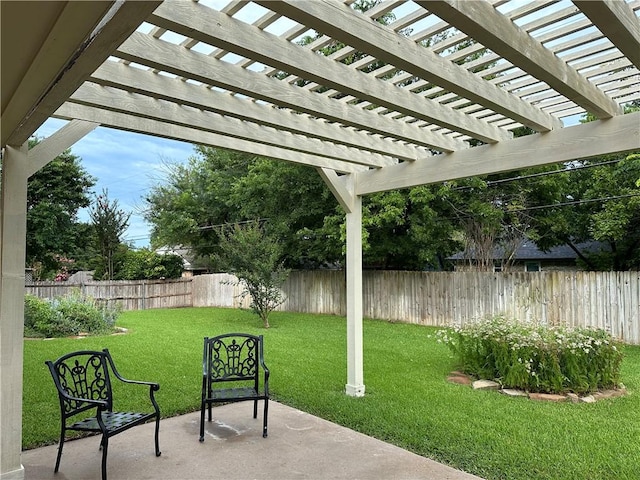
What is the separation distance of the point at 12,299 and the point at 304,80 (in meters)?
2.25

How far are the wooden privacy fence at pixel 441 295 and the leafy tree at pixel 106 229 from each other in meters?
2.04

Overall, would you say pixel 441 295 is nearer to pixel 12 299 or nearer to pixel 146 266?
pixel 12 299

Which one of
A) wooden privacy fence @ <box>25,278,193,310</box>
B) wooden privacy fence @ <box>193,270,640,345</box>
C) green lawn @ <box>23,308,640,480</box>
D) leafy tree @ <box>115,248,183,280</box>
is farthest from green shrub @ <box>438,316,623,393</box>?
leafy tree @ <box>115,248,183,280</box>

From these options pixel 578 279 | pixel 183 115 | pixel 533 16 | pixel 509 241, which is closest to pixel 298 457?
pixel 183 115

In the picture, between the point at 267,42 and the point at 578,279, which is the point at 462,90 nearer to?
the point at 267,42

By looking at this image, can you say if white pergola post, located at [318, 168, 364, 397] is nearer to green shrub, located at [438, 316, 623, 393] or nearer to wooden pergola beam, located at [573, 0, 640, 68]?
green shrub, located at [438, 316, 623, 393]

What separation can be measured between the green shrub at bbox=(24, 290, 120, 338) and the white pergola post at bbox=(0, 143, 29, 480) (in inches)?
268

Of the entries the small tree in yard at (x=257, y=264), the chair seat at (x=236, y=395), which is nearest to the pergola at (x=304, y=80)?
the chair seat at (x=236, y=395)

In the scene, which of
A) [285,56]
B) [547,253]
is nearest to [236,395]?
[285,56]

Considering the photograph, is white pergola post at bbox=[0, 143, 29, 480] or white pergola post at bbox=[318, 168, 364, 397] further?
white pergola post at bbox=[318, 168, 364, 397]

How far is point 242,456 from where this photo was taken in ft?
10.6

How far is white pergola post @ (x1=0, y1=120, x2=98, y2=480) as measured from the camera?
2678mm

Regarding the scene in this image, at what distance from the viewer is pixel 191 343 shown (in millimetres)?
8094

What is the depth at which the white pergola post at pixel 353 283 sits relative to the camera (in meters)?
4.70
